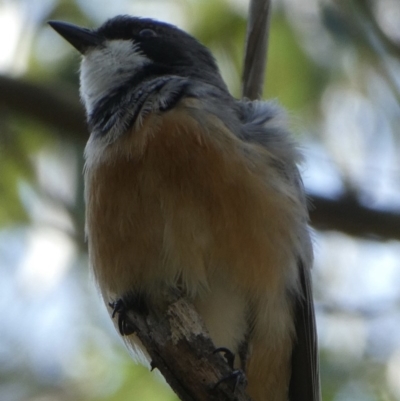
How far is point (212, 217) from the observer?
4.31 m

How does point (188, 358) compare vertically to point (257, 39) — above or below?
below

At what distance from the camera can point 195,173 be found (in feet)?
14.3

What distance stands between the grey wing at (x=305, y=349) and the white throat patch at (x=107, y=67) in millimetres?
1622

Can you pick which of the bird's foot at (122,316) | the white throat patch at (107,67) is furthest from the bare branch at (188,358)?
the white throat patch at (107,67)

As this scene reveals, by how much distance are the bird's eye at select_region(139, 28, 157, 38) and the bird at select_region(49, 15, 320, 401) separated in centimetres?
58

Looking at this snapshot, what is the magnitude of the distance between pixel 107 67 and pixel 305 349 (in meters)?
2.14

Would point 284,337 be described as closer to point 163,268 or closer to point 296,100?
point 163,268

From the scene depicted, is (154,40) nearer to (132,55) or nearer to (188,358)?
(132,55)

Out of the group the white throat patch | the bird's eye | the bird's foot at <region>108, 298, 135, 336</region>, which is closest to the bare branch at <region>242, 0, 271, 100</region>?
the white throat patch

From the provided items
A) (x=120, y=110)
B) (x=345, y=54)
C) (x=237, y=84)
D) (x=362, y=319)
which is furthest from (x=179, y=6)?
(x=362, y=319)

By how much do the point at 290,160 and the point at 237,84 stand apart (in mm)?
2023

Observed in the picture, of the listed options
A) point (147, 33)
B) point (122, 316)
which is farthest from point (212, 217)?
point (147, 33)

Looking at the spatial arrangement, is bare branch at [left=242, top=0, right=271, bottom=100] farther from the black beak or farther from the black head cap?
the black beak

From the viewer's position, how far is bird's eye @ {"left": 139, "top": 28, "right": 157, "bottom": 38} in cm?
561
